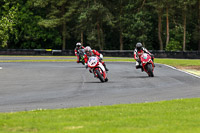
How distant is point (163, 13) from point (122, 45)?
7523mm

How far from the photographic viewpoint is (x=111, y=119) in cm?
793

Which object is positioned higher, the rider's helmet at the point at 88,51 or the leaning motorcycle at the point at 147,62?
the rider's helmet at the point at 88,51

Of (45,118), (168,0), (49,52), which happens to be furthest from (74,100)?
(168,0)

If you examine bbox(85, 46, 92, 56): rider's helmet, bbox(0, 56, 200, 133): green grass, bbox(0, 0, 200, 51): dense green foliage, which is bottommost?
bbox(0, 56, 200, 133): green grass

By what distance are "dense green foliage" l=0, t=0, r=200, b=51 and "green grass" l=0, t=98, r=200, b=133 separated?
152 feet

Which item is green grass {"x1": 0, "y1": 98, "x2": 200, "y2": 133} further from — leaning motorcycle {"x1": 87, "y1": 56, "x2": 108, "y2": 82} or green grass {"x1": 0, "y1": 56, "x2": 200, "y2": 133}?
leaning motorcycle {"x1": 87, "y1": 56, "x2": 108, "y2": 82}

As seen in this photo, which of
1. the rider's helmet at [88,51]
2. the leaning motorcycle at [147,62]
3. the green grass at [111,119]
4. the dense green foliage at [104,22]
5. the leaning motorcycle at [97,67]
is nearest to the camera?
the green grass at [111,119]

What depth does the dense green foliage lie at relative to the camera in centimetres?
5791

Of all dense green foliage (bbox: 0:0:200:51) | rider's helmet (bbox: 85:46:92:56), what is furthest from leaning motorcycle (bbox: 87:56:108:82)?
dense green foliage (bbox: 0:0:200:51)

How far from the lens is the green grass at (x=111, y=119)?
22.6 feet

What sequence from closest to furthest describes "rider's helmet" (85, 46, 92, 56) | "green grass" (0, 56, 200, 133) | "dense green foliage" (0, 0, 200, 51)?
1. "green grass" (0, 56, 200, 133)
2. "rider's helmet" (85, 46, 92, 56)
3. "dense green foliage" (0, 0, 200, 51)

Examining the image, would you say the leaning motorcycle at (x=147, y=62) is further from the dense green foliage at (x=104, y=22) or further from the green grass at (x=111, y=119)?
the dense green foliage at (x=104, y=22)

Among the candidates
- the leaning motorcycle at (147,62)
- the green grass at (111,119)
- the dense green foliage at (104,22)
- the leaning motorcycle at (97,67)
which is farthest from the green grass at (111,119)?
the dense green foliage at (104,22)

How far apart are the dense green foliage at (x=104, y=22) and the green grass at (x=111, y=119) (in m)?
46.4
